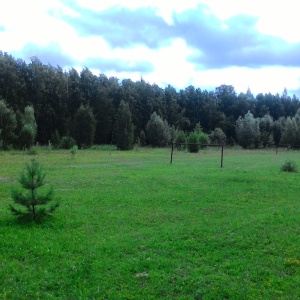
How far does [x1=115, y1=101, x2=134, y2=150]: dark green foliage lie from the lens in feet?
217

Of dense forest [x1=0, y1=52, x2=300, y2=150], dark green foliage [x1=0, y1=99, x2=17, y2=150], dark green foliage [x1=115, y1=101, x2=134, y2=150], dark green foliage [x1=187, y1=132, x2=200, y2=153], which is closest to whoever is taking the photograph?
dark green foliage [x1=187, y1=132, x2=200, y2=153]

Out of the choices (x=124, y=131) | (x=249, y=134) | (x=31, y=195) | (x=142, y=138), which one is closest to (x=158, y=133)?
(x=142, y=138)

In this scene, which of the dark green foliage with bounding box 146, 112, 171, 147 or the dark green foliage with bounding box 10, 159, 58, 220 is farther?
the dark green foliage with bounding box 146, 112, 171, 147

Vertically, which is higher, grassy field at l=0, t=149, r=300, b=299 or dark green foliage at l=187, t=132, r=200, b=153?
dark green foliage at l=187, t=132, r=200, b=153

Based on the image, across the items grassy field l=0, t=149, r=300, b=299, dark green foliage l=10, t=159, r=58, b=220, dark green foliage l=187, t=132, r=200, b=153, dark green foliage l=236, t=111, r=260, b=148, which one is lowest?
grassy field l=0, t=149, r=300, b=299

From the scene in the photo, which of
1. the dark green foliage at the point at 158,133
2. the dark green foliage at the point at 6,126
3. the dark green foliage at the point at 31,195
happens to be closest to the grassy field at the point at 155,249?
the dark green foliage at the point at 31,195

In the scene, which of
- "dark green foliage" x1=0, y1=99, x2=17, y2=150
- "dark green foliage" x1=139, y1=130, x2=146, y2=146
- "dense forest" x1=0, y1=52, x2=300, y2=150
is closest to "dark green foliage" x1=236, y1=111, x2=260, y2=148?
"dense forest" x1=0, y1=52, x2=300, y2=150

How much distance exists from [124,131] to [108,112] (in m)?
13.6

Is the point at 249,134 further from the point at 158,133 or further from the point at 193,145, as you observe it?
the point at 193,145

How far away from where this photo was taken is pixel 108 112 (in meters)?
79.2

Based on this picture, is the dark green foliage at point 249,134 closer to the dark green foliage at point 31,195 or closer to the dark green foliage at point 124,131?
the dark green foliage at point 124,131

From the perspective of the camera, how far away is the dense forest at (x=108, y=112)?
67.9 m

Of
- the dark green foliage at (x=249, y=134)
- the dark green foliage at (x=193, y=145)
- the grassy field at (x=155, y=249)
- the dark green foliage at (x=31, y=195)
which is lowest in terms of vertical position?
the grassy field at (x=155, y=249)

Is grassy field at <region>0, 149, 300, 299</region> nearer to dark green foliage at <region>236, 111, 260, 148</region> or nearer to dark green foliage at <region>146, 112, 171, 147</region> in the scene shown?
dark green foliage at <region>146, 112, 171, 147</region>
